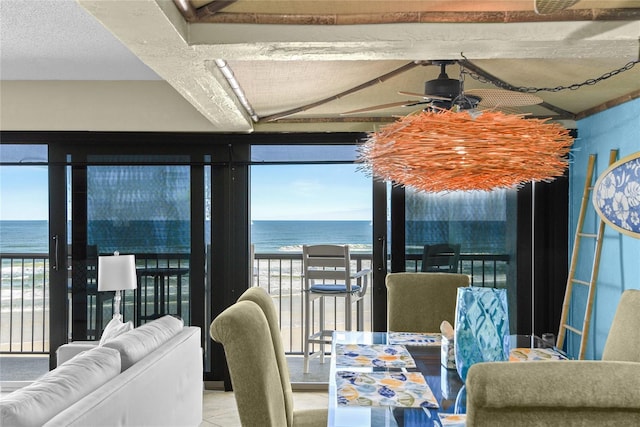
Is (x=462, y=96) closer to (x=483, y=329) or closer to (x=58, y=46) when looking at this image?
(x=483, y=329)

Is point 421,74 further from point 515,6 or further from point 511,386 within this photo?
point 511,386

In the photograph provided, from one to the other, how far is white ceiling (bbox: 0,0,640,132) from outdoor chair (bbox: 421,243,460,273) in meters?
1.14

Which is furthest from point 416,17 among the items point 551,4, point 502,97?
point 551,4

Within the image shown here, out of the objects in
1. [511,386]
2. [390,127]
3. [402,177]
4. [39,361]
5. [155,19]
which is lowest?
[39,361]

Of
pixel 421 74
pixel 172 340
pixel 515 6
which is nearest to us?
pixel 515 6

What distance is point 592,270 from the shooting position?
12.9 ft

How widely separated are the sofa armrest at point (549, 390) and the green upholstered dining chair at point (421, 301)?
7.62ft

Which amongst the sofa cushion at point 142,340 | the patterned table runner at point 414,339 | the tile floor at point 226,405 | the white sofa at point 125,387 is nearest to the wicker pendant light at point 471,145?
the patterned table runner at point 414,339

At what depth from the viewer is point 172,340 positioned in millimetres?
2990

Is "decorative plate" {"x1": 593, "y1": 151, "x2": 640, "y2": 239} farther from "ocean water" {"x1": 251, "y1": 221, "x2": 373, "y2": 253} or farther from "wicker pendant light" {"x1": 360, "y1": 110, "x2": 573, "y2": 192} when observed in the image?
"ocean water" {"x1": 251, "y1": 221, "x2": 373, "y2": 253}

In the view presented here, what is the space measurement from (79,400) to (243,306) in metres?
0.65

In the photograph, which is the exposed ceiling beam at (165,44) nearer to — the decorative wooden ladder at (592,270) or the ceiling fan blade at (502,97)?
the ceiling fan blade at (502,97)

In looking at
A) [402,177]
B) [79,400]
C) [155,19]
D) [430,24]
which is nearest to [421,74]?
[430,24]

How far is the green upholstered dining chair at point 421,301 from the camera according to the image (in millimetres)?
3428
